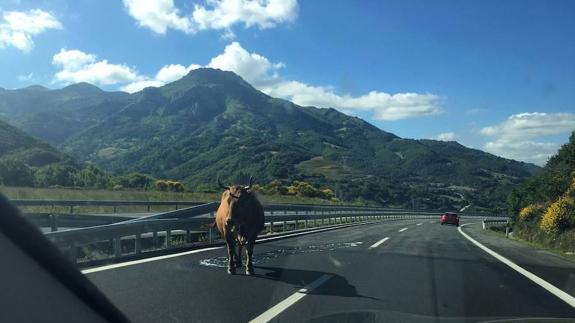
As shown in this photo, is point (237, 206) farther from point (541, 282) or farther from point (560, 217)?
point (560, 217)

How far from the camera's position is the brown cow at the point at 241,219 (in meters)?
9.48

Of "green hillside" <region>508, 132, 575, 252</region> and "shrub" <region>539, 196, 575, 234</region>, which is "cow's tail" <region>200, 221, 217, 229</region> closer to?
"green hillside" <region>508, 132, 575, 252</region>

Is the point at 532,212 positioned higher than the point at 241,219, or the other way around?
the point at 241,219

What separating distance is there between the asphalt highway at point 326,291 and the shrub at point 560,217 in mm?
7883

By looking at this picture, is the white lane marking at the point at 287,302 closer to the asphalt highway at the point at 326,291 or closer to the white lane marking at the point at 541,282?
the asphalt highway at the point at 326,291

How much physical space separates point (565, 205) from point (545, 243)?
1.50m

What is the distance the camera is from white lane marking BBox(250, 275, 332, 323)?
6.46 metres

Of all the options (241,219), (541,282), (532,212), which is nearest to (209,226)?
(241,219)

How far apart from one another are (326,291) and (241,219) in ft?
6.79

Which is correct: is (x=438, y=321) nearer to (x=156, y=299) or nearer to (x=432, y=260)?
(x=156, y=299)

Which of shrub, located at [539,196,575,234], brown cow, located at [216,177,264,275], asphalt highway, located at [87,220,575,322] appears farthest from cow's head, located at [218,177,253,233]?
shrub, located at [539,196,575,234]

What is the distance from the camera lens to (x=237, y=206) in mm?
9492

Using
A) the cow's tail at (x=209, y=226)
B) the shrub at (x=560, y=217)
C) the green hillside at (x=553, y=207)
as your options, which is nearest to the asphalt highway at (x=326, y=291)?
the cow's tail at (x=209, y=226)

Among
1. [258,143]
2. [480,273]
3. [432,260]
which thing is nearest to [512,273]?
[480,273]
